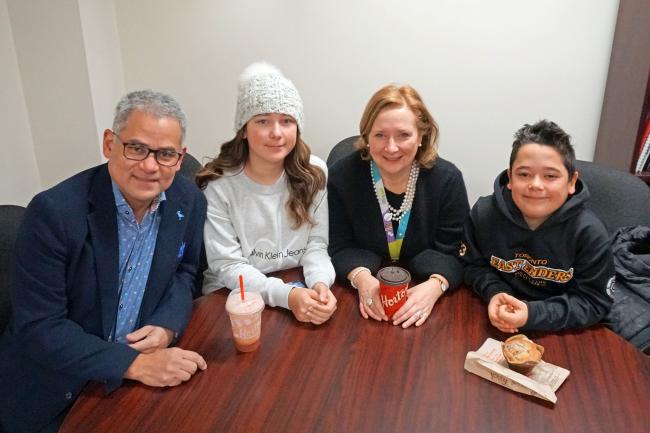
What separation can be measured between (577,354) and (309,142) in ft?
6.29

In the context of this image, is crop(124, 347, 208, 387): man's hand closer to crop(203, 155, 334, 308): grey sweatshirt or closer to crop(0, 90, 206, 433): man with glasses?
crop(0, 90, 206, 433): man with glasses

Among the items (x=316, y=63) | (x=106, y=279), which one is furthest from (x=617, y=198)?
(x=106, y=279)

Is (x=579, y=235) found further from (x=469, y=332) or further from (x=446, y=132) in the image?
(x=446, y=132)

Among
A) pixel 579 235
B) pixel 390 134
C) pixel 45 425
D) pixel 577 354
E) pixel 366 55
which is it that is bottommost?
pixel 45 425

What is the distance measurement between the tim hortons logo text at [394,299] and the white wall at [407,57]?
60.5 inches

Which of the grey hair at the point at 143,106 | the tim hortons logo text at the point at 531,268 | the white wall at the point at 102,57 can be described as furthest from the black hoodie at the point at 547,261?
the white wall at the point at 102,57

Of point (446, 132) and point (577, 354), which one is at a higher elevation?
point (446, 132)

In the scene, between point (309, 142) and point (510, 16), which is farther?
point (309, 142)

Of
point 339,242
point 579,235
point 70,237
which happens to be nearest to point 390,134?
point 339,242

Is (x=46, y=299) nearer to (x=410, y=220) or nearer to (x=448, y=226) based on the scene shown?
(x=410, y=220)

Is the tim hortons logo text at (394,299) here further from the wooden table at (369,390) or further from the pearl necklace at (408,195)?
the pearl necklace at (408,195)

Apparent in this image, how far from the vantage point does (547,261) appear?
1.67 meters

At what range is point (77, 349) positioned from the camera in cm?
135

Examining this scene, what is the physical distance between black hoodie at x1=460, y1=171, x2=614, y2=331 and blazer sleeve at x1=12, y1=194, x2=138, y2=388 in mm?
1226
